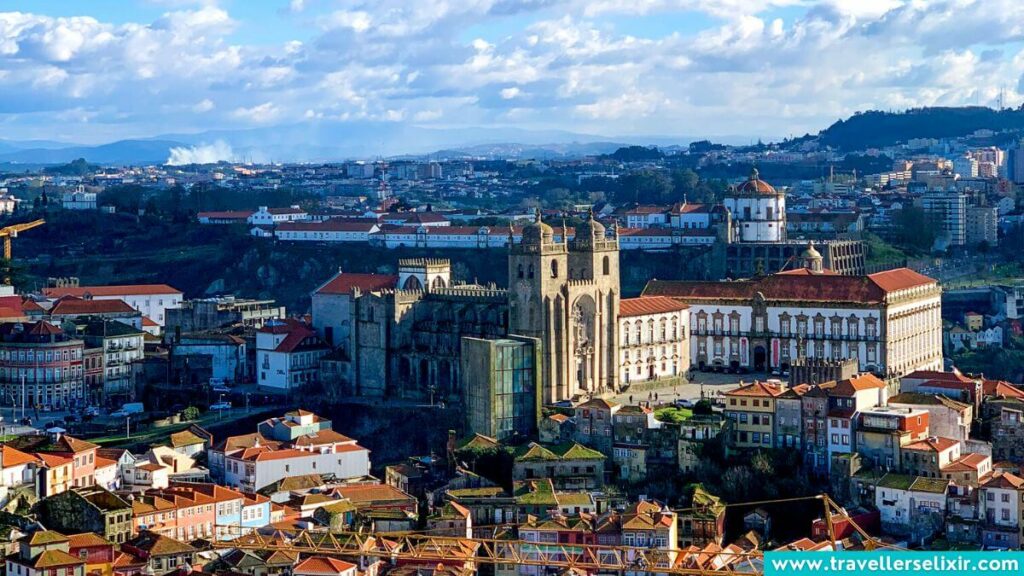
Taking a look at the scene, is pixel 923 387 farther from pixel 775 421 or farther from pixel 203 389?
pixel 203 389

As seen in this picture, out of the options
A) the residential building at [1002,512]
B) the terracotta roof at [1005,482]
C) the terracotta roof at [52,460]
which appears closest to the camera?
the residential building at [1002,512]

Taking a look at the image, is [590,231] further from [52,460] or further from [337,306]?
[52,460]

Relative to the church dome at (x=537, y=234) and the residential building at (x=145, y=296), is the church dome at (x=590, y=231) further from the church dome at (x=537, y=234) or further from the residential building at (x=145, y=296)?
the residential building at (x=145, y=296)

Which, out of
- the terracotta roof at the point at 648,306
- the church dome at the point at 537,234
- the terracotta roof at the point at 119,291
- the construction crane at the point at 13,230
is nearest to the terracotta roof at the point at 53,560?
the church dome at the point at 537,234

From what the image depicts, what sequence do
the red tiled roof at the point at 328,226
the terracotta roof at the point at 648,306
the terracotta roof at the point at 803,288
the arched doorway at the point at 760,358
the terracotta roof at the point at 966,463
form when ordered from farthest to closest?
the red tiled roof at the point at 328,226 → the arched doorway at the point at 760,358 → the terracotta roof at the point at 803,288 → the terracotta roof at the point at 648,306 → the terracotta roof at the point at 966,463

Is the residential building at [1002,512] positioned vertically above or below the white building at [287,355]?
below

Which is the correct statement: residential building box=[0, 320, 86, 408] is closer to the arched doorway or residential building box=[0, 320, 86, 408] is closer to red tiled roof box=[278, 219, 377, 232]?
the arched doorway

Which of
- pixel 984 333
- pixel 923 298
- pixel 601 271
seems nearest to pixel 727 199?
pixel 984 333
